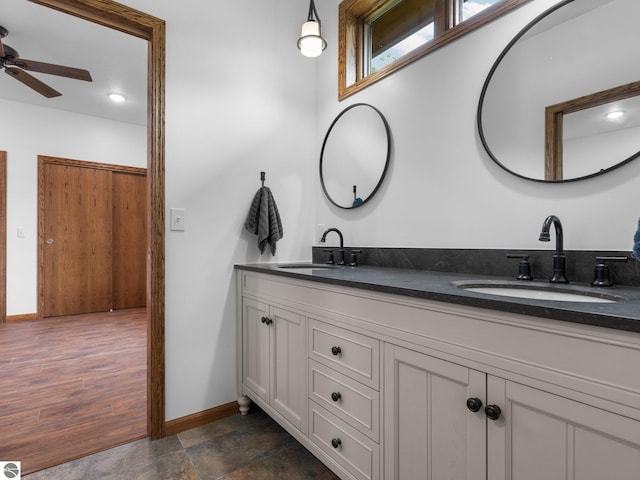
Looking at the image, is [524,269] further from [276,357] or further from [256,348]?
[256,348]

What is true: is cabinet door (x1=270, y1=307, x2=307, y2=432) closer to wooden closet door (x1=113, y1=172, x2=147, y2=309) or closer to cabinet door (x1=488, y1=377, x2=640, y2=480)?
cabinet door (x1=488, y1=377, x2=640, y2=480)

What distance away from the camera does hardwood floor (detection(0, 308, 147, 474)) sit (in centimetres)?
164

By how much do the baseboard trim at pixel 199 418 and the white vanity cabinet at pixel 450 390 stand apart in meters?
0.50

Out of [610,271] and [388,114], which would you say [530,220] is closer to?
[610,271]

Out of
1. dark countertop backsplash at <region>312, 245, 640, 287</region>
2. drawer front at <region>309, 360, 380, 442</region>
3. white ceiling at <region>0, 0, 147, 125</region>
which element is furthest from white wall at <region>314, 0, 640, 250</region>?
white ceiling at <region>0, 0, 147, 125</region>

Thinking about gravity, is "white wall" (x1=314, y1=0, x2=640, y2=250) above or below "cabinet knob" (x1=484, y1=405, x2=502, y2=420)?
above

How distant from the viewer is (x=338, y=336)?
1.27 m

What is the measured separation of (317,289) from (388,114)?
1094 millimetres

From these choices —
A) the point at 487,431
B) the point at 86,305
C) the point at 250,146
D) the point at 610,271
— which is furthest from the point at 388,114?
the point at 86,305

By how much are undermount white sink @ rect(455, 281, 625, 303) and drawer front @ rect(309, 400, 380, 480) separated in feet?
2.09

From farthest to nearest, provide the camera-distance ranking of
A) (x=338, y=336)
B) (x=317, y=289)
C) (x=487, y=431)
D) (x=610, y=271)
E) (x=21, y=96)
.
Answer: (x=21, y=96) < (x=317, y=289) < (x=338, y=336) < (x=610, y=271) < (x=487, y=431)

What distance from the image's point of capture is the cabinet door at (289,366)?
146cm

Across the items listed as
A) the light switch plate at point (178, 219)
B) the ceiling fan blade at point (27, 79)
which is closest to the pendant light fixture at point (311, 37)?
the light switch plate at point (178, 219)

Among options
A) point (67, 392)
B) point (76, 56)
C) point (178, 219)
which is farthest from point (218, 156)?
point (76, 56)
